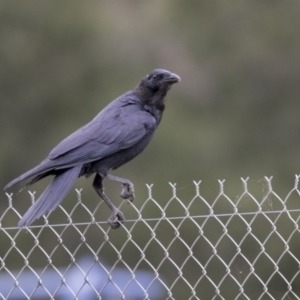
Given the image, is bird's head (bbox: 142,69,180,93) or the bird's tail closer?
the bird's tail

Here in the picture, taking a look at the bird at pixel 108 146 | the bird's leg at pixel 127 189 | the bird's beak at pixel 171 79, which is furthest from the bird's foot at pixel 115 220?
the bird's beak at pixel 171 79

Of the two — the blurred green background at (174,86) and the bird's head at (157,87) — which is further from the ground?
the bird's head at (157,87)

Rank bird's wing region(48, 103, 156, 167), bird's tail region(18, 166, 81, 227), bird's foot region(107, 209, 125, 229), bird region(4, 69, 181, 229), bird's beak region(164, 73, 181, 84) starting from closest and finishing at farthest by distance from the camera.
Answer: bird's tail region(18, 166, 81, 227), bird region(4, 69, 181, 229), bird's wing region(48, 103, 156, 167), bird's foot region(107, 209, 125, 229), bird's beak region(164, 73, 181, 84)

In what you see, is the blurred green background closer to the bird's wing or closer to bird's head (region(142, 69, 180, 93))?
bird's head (region(142, 69, 180, 93))

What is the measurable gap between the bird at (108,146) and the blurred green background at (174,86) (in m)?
9.06

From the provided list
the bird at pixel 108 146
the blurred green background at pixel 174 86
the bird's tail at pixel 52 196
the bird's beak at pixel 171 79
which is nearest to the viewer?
the bird's tail at pixel 52 196

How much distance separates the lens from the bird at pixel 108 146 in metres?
6.55

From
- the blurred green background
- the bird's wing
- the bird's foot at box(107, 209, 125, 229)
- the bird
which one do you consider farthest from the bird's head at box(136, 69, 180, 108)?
the blurred green background

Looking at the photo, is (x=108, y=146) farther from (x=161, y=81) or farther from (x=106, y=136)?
(x=161, y=81)

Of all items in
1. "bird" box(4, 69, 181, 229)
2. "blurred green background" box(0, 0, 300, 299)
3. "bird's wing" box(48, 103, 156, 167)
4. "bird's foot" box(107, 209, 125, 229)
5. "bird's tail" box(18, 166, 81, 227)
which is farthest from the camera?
"blurred green background" box(0, 0, 300, 299)

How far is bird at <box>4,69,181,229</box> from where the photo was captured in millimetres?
6547

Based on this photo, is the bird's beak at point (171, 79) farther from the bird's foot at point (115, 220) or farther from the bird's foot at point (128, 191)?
the bird's foot at point (115, 220)

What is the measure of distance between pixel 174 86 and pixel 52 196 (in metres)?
12.1

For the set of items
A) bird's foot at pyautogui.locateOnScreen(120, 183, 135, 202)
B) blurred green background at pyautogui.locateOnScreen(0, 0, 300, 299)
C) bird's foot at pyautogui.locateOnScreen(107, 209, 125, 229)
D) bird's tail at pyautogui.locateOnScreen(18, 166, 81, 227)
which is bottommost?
blurred green background at pyautogui.locateOnScreen(0, 0, 300, 299)
